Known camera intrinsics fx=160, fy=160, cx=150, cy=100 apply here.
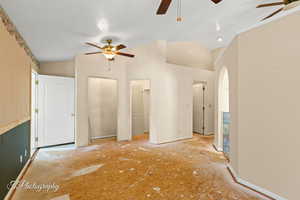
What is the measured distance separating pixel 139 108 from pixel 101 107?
147 cm

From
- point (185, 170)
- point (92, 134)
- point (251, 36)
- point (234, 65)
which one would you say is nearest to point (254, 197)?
point (185, 170)

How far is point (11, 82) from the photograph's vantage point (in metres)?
2.27

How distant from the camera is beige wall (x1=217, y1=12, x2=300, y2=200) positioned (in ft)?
6.53

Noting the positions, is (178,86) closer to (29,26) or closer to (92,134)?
(92,134)

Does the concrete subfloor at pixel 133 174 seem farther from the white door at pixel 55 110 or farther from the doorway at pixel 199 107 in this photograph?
the doorway at pixel 199 107

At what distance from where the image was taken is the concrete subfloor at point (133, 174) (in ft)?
7.55

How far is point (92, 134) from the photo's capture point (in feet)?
18.9

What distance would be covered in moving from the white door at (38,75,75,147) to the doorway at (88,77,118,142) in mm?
878

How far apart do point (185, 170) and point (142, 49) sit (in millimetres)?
3849

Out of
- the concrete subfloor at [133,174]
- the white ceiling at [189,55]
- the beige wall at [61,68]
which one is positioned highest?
the white ceiling at [189,55]

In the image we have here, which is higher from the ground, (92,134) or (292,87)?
(292,87)

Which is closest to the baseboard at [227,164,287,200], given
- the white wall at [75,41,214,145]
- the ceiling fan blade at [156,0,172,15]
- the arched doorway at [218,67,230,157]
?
the arched doorway at [218,67,230,157]

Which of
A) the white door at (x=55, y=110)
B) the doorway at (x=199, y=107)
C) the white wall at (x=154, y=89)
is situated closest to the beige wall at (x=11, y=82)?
the white door at (x=55, y=110)

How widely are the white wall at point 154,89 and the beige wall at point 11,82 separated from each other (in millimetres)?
1849
